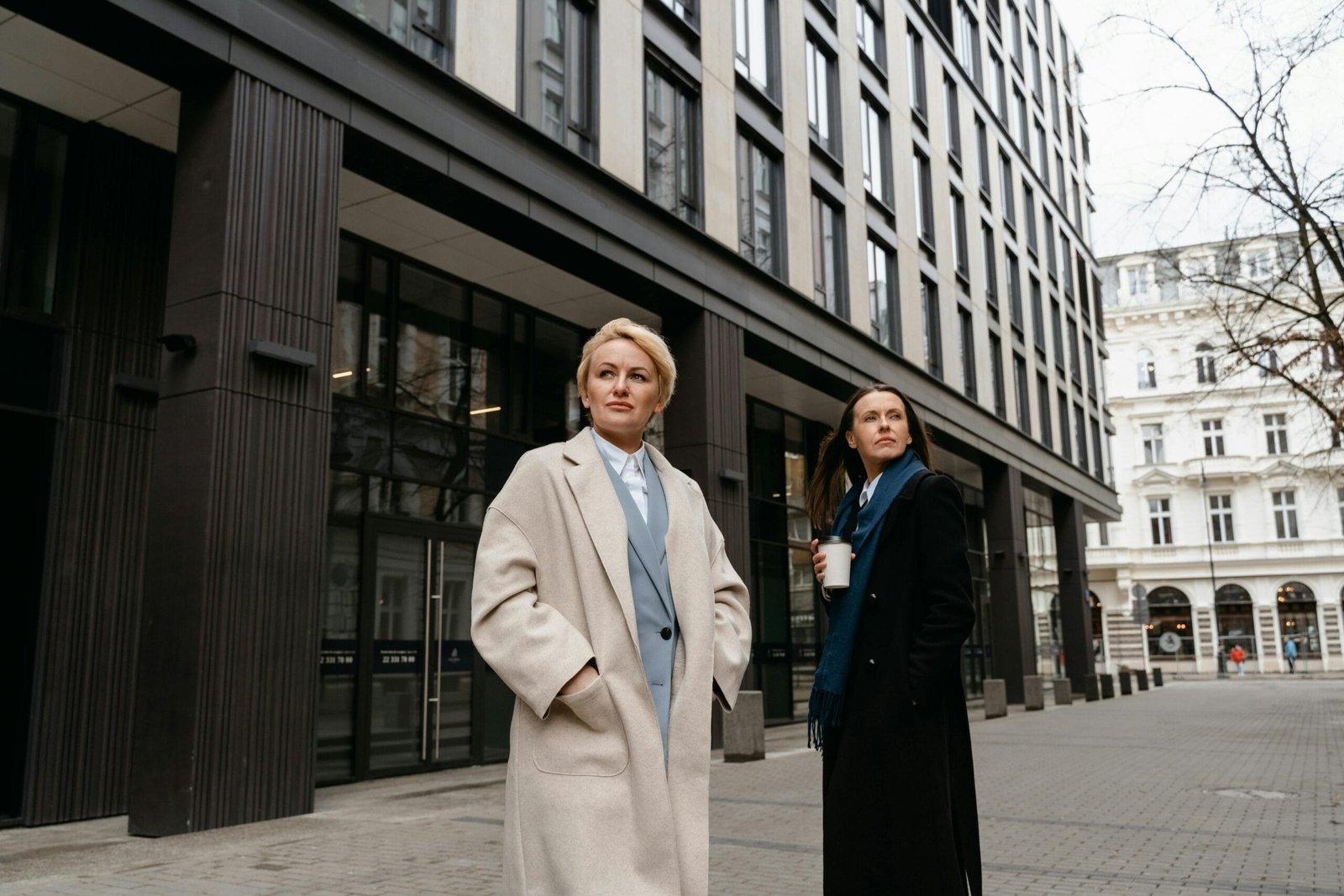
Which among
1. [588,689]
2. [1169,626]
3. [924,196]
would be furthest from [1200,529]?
[588,689]

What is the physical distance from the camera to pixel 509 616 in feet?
8.81

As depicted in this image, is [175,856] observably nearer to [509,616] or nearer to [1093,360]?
[509,616]

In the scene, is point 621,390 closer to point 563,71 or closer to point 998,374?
point 563,71

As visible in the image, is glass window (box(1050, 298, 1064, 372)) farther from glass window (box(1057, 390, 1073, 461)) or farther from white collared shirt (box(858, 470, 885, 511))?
white collared shirt (box(858, 470, 885, 511))

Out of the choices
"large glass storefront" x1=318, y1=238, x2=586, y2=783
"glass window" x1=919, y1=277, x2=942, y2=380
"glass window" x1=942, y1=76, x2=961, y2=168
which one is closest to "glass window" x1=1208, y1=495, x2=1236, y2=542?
"glass window" x1=942, y1=76, x2=961, y2=168

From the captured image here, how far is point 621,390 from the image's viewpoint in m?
3.04

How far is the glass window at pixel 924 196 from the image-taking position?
80.8 feet

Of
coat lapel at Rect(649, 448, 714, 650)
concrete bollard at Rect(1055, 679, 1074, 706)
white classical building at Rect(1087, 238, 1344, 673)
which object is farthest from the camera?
white classical building at Rect(1087, 238, 1344, 673)

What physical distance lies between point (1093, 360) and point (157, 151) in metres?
36.6

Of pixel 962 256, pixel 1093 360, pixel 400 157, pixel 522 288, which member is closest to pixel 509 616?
pixel 400 157

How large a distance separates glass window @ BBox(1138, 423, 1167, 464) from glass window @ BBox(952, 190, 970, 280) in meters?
37.3

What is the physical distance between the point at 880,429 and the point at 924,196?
22.5m

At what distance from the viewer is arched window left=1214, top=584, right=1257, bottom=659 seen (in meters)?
56.0

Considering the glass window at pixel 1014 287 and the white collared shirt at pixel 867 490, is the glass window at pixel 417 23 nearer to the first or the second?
the white collared shirt at pixel 867 490
